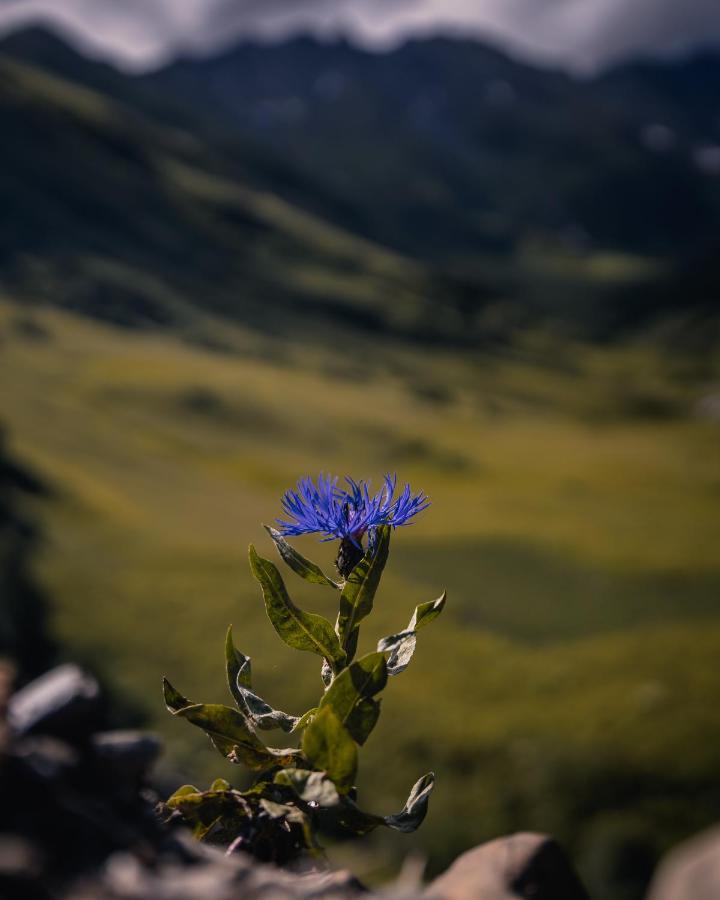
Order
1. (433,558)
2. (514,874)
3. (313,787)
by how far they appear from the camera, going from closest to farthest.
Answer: (313,787), (514,874), (433,558)

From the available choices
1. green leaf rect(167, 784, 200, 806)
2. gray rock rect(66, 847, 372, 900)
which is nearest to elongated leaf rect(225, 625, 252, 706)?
green leaf rect(167, 784, 200, 806)

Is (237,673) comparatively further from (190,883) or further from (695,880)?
(695,880)

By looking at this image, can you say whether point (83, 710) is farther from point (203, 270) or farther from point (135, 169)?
point (135, 169)

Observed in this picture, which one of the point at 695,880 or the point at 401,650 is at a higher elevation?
the point at 401,650

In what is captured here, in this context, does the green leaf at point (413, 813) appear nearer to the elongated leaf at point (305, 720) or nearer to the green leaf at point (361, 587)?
the elongated leaf at point (305, 720)

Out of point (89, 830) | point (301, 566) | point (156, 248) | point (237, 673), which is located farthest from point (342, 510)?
point (156, 248)

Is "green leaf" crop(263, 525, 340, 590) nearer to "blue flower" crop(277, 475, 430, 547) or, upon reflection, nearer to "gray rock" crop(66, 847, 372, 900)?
"blue flower" crop(277, 475, 430, 547)

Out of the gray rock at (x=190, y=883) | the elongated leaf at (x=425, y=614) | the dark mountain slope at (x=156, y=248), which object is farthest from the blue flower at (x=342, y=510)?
the dark mountain slope at (x=156, y=248)
